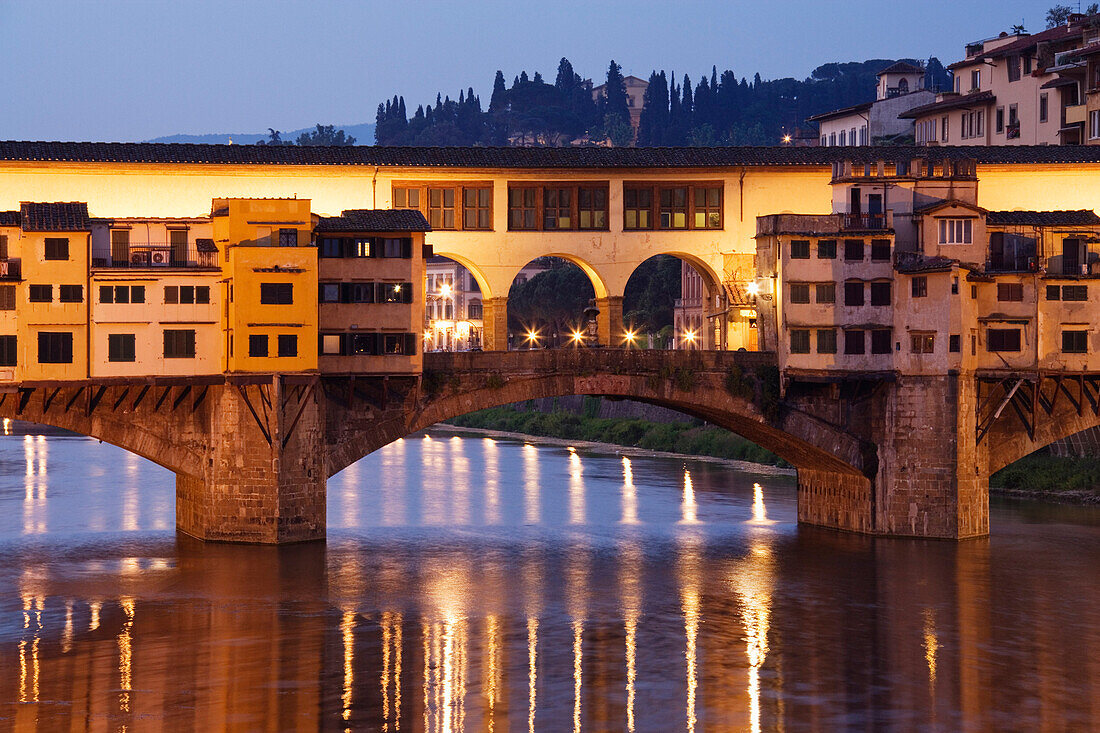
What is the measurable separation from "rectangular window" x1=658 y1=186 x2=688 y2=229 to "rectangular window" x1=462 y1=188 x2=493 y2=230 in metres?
5.48

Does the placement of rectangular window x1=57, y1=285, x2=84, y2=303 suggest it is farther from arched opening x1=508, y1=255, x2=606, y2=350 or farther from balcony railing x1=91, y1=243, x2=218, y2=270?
arched opening x1=508, y1=255, x2=606, y2=350

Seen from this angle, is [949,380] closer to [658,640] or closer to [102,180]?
[658,640]

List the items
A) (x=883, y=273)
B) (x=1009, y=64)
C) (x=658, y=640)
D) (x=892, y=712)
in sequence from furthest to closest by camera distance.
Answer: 1. (x=1009, y=64)
2. (x=883, y=273)
3. (x=658, y=640)
4. (x=892, y=712)

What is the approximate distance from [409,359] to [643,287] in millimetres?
56114

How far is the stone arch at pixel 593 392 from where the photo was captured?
46.3 meters

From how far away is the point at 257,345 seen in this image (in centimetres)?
4416

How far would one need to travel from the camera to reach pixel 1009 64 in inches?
2884

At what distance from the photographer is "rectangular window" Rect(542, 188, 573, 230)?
1981 inches

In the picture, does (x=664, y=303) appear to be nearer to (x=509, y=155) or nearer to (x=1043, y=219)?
(x=509, y=155)

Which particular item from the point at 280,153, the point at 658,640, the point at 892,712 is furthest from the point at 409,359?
the point at 892,712

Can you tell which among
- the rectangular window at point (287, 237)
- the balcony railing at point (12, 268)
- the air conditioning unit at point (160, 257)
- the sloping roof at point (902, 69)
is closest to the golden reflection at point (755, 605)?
the rectangular window at point (287, 237)

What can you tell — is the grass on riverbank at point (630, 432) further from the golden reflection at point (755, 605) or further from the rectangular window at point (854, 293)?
the golden reflection at point (755, 605)

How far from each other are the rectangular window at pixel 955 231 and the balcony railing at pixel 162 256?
2108cm

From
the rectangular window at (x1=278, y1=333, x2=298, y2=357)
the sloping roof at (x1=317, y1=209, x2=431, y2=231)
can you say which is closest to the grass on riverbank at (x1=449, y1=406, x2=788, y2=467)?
the sloping roof at (x1=317, y1=209, x2=431, y2=231)
